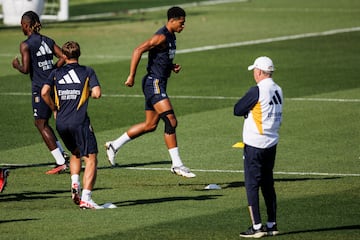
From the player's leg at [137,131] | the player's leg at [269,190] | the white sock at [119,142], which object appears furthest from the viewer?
the white sock at [119,142]

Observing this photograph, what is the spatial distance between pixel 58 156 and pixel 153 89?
70.7 inches

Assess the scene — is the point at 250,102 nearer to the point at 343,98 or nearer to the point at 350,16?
the point at 343,98

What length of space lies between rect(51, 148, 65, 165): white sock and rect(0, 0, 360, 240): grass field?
0.32 m

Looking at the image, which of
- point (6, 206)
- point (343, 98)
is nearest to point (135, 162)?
point (6, 206)

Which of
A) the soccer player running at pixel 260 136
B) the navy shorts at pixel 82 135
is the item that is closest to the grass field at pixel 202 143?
the soccer player running at pixel 260 136

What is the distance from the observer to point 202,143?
22562 mm

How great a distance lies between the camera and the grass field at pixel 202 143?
51.8ft

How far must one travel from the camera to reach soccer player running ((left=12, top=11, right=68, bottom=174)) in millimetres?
19859

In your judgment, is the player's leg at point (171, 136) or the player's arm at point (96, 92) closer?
the player's arm at point (96, 92)

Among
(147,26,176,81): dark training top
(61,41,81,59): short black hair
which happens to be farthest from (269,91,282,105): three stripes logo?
(147,26,176,81): dark training top

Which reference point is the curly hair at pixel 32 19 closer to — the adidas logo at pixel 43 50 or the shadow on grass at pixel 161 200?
the adidas logo at pixel 43 50

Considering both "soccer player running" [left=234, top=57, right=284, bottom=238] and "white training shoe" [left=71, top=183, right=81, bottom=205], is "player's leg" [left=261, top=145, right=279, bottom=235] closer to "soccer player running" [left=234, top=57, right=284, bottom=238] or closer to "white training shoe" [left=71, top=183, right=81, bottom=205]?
"soccer player running" [left=234, top=57, right=284, bottom=238]

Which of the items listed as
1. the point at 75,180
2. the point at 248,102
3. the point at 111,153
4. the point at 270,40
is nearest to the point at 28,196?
the point at 75,180

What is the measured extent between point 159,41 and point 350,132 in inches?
206
